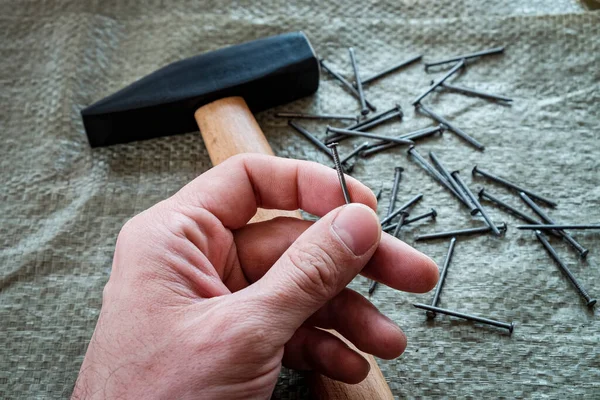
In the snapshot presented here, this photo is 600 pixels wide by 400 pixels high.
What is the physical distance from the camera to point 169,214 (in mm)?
1164

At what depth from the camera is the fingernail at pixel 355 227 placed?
0.98 m

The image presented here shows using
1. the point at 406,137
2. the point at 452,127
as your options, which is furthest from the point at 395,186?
the point at 452,127

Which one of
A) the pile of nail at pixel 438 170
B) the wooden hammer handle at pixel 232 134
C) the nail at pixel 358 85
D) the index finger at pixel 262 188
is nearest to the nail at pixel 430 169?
the pile of nail at pixel 438 170

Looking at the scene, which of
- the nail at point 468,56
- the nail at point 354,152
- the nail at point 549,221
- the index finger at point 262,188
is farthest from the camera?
the nail at point 468,56

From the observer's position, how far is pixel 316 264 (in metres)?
0.97

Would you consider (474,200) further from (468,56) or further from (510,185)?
(468,56)

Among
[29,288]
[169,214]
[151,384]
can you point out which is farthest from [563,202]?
[29,288]

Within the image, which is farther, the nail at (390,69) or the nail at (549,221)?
the nail at (390,69)

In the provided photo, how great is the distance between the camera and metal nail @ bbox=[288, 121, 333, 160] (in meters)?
1.86

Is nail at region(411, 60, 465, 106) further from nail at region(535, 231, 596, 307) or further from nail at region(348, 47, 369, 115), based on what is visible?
nail at region(535, 231, 596, 307)

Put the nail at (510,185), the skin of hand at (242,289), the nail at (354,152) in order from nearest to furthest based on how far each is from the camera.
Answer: the skin of hand at (242,289) < the nail at (510,185) < the nail at (354,152)

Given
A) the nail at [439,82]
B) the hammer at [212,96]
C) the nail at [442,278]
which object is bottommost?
the nail at [442,278]

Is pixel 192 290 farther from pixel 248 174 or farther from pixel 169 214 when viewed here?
pixel 248 174

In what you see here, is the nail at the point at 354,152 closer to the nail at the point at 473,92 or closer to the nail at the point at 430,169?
the nail at the point at 430,169
